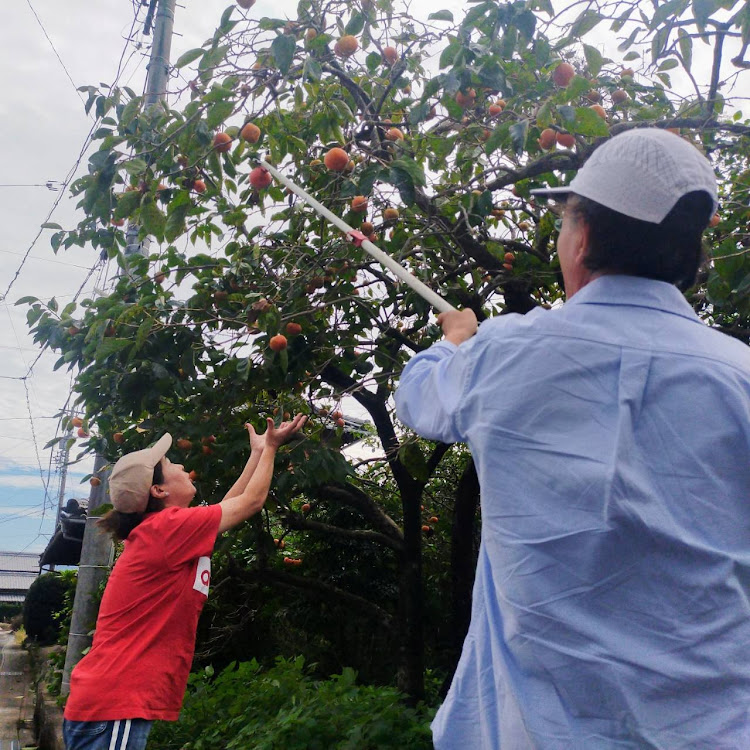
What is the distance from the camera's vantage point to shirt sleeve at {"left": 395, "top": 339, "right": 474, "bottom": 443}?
118 cm

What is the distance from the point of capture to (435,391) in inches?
47.9

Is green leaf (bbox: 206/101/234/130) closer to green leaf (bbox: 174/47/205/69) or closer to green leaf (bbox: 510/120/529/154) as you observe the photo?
green leaf (bbox: 174/47/205/69)

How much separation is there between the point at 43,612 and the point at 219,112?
12.5 meters

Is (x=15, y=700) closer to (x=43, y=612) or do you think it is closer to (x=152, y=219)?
(x=43, y=612)

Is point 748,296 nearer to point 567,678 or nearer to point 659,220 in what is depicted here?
point 659,220

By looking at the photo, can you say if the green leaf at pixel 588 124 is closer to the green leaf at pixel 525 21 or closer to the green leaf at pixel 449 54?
the green leaf at pixel 525 21

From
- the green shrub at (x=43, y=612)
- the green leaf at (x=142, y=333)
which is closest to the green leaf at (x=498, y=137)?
the green leaf at (x=142, y=333)

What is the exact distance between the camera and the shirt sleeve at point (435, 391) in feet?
3.87

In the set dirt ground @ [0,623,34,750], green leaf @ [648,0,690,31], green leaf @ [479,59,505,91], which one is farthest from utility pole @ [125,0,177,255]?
dirt ground @ [0,623,34,750]

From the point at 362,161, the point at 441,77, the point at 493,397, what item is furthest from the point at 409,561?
the point at 493,397

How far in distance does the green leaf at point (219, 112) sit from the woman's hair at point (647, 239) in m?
2.07

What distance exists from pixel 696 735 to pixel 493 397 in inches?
18.9

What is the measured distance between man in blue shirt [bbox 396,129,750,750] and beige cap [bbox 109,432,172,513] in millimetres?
1614

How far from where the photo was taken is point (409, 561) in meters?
5.00
